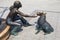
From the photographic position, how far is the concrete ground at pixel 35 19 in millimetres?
4379

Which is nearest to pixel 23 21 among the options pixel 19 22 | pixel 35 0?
pixel 19 22

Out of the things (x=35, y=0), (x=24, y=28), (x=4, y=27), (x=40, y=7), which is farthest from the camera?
(x=35, y=0)

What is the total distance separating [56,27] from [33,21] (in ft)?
2.04

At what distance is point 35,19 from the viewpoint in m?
5.12

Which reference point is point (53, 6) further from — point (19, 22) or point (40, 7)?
point (19, 22)

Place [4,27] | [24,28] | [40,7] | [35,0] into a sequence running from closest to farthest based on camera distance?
1. [4,27]
2. [24,28]
3. [40,7]
4. [35,0]

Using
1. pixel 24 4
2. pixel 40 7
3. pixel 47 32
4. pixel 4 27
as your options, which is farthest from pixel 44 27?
pixel 24 4

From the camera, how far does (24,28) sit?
4719 millimetres

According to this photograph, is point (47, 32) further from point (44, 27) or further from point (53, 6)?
point (53, 6)

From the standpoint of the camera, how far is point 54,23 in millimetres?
4902

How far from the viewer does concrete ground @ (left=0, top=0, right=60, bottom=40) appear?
172 inches

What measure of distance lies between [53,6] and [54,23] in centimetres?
128

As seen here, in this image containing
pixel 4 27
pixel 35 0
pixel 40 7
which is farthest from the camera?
pixel 35 0

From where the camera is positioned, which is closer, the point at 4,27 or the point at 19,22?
the point at 4,27
